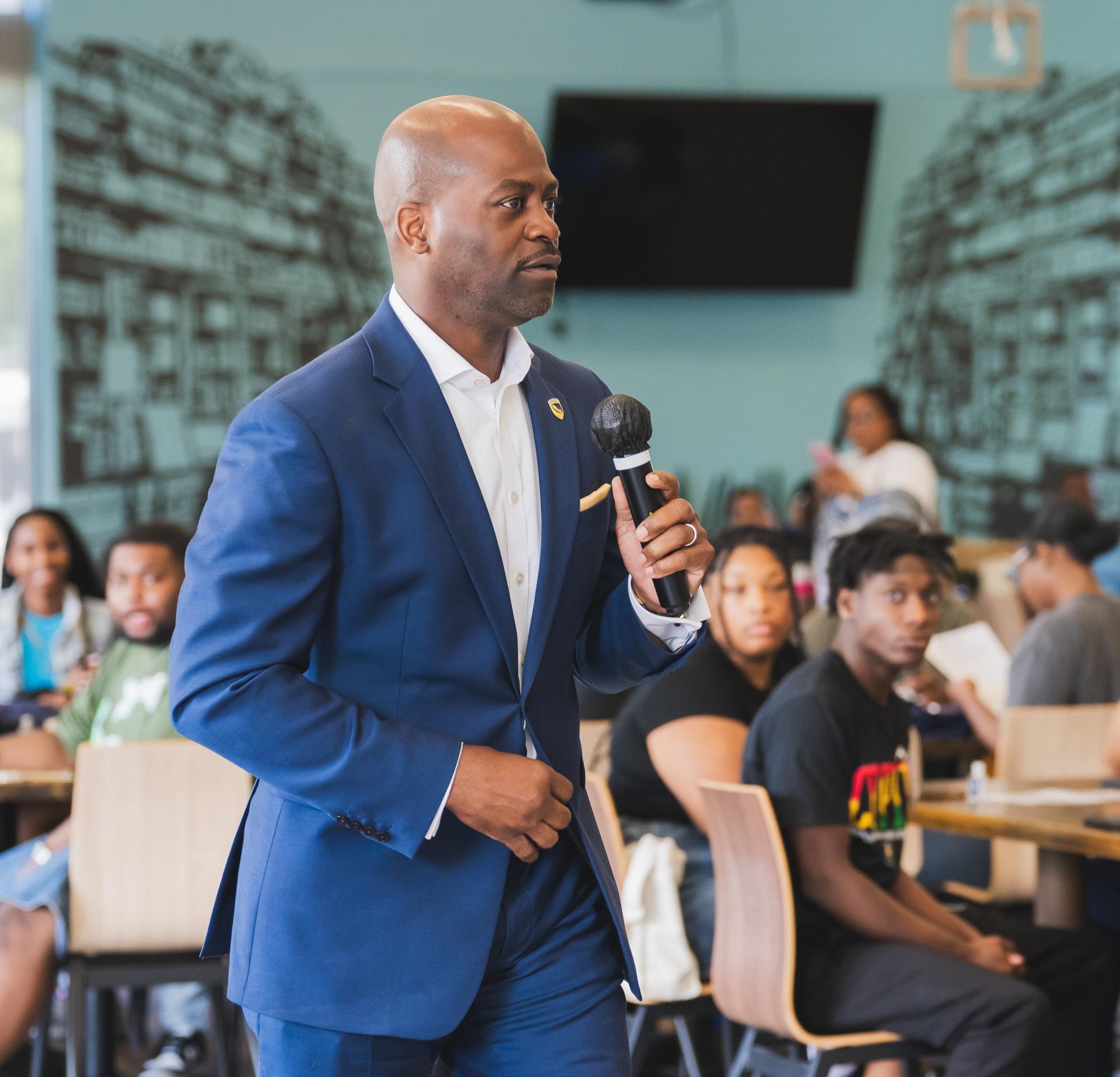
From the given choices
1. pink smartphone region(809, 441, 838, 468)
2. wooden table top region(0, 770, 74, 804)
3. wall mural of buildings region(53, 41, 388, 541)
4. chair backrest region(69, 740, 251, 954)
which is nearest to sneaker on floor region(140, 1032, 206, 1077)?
chair backrest region(69, 740, 251, 954)

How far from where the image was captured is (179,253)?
7.85m

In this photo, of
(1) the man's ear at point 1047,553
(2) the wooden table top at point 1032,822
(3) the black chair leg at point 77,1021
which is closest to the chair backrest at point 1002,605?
(1) the man's ear at point 1047,553

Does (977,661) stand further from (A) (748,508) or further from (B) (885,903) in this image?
(A) (748,508)

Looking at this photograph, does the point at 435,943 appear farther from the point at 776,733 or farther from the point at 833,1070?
the point at 833,1070

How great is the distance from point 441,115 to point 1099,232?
780 centimetres

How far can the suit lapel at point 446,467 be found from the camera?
4.74 feet

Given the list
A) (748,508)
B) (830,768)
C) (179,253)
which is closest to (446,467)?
(830,768)

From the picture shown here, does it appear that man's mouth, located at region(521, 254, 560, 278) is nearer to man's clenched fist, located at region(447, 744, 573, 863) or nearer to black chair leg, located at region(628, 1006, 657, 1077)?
man's clenched fist, located at region(447, 744, 573, 863)

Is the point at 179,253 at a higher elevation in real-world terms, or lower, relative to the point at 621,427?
higher

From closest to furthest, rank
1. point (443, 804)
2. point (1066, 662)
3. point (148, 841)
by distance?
point (443, 804) < point (148, 841) < point (1066, 662)

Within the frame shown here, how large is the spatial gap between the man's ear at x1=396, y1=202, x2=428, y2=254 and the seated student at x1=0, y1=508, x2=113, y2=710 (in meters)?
3.69

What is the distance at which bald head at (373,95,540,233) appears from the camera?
1467 mm

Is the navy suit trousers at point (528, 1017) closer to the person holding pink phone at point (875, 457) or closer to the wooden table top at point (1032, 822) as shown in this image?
the wooden table top at point (1032, 822)

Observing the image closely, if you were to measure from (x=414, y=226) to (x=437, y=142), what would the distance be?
9 cm
